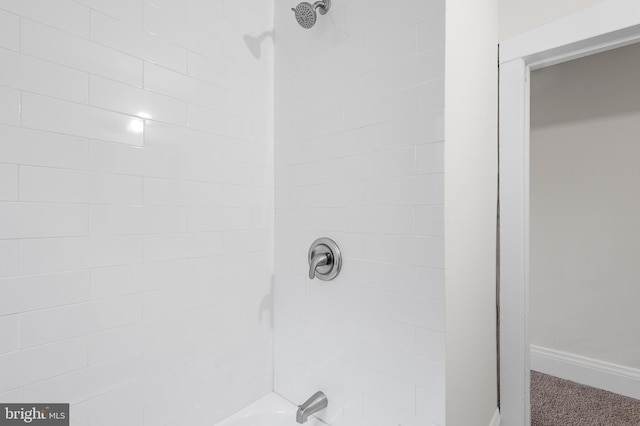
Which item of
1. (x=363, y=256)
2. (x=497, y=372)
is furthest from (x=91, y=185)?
(x=497, y=372)

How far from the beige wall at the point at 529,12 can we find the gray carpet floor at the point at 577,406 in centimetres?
212

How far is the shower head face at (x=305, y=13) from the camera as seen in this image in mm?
1049

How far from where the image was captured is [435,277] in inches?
34.5

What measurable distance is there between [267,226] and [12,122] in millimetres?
841

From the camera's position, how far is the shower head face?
1.05 m

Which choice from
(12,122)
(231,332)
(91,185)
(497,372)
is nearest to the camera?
(12,122)

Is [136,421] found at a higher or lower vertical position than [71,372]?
lower

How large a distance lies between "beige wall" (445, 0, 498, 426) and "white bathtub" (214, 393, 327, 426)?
22.7 inches

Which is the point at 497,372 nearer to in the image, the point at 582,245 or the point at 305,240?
the point at 305,240

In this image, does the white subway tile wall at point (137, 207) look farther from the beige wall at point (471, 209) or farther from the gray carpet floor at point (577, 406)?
the gray carpet floor at point (577, 406)

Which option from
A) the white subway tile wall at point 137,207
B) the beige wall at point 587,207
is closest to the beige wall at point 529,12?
the white subway tile wall at point 137,207
